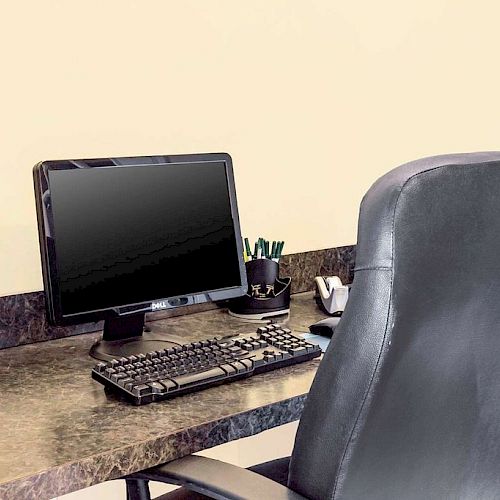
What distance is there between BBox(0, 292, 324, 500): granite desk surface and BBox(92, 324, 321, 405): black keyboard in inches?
0.7

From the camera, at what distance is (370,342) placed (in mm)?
968

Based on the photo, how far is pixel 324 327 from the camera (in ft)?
5.57

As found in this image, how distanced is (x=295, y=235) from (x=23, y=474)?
4.05 ft

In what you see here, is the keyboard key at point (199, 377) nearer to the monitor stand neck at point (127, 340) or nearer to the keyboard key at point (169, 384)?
the keyboard key at point (169, 384)

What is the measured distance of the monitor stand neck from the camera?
1591 millimetres

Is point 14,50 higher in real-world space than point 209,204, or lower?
higher

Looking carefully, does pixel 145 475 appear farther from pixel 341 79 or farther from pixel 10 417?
pixel 341 79

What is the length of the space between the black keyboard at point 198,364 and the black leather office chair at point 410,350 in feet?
0.85

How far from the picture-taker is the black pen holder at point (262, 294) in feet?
6.09

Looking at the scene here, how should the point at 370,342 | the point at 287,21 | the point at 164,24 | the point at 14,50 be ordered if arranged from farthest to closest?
the point at 287,21 → the point at 164,24 → the point at 14,50 → the point at 370,342

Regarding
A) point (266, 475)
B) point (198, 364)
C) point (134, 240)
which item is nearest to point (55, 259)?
point (134, 240)

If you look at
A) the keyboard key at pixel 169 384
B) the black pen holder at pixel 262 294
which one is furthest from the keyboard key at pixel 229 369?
the black pen holder at pixel 262 294

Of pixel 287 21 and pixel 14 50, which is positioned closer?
pixel 14 50

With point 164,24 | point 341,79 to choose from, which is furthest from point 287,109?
point 164,24
